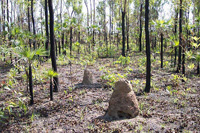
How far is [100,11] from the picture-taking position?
40.6m

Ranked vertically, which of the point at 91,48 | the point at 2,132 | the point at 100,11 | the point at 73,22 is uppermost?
the point at 100,11

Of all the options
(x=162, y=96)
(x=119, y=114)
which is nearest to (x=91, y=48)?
(x=162, y=96)

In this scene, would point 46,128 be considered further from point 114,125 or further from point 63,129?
point 114,125

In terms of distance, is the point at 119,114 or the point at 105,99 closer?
the point at 119,114

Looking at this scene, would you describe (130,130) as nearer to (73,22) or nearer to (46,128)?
(46,128)

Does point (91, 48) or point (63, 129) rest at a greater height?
point (91, 48)

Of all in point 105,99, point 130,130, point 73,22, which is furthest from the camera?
point 73,22

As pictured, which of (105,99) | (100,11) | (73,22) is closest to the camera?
(105,99)

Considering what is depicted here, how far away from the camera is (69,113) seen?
21.4 ft

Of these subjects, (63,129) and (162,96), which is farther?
(162,96)

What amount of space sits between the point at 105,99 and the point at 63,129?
2659 millimetres

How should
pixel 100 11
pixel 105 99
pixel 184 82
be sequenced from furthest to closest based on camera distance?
pixel 100 11 → pixel 184 82 → pixel 105 99

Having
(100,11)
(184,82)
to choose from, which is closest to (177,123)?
(184,82)

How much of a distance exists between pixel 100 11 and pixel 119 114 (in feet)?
121
